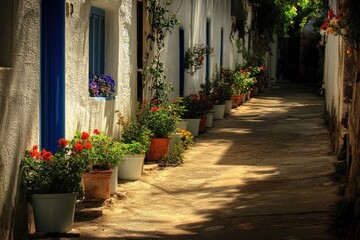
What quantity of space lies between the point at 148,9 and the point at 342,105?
377 cm

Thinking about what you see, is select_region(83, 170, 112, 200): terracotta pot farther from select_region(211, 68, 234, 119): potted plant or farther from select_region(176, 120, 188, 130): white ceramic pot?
select_region(211, 68, 234, 119): potted plant

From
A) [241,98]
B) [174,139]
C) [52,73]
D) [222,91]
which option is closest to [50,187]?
[52,73]

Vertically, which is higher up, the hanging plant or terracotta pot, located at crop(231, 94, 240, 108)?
the hanging plant

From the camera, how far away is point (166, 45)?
1417 cm

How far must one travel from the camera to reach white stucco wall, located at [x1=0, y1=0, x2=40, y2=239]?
253 inches

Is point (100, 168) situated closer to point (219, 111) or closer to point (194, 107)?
point (194, 107)

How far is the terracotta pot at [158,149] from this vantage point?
38.9ft

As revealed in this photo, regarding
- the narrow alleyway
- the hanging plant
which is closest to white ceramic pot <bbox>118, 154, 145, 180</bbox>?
the narrow alleyway

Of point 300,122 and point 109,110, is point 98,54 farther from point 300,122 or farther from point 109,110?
point 300,122

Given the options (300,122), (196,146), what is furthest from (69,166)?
(300,122)

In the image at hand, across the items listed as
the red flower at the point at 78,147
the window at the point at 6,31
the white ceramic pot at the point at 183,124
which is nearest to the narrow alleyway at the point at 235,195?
the white ceramic pot at the point at 183,124

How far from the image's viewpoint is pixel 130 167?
408 inches

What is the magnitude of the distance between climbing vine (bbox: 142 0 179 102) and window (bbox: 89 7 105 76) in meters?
2.01

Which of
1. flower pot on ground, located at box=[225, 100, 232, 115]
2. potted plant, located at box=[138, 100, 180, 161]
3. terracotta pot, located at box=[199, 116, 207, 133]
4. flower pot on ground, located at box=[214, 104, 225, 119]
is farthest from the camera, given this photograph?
flower pot on ground, located at box=[225, 100, 232, 115]
